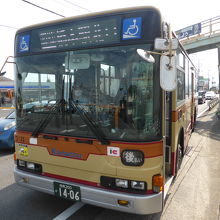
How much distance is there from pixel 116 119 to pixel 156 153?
0.63 m

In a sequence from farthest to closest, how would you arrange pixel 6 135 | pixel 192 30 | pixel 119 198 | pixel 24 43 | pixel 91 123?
pixel 192 30
pixel 6 135
pixel 24 43
pixel 91 123
pixel 119 198

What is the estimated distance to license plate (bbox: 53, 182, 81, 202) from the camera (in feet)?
9.17

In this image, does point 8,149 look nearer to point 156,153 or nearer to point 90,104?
point 90,104

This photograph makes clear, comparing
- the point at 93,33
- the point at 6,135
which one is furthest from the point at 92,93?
the point at 6,135

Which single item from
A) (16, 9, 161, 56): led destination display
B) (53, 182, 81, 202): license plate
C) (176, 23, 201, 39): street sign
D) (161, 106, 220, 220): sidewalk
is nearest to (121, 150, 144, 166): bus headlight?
(53, 182, 81, 202): license plate

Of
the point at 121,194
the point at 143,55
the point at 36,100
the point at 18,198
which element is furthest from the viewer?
the point at 18,198

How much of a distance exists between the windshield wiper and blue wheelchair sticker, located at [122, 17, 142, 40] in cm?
106

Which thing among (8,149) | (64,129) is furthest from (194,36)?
(64,129)

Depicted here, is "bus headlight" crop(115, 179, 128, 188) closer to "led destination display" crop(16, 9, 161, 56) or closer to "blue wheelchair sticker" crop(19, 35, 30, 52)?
"led destination display" crop(16, 9, 161, 56)

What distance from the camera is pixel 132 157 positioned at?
256cm

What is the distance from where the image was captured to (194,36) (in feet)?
51.9

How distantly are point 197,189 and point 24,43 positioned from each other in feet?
12.9

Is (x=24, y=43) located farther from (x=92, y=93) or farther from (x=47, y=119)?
(x=92, y=93)

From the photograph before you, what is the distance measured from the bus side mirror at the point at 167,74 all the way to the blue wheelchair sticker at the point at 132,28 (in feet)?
1.45
